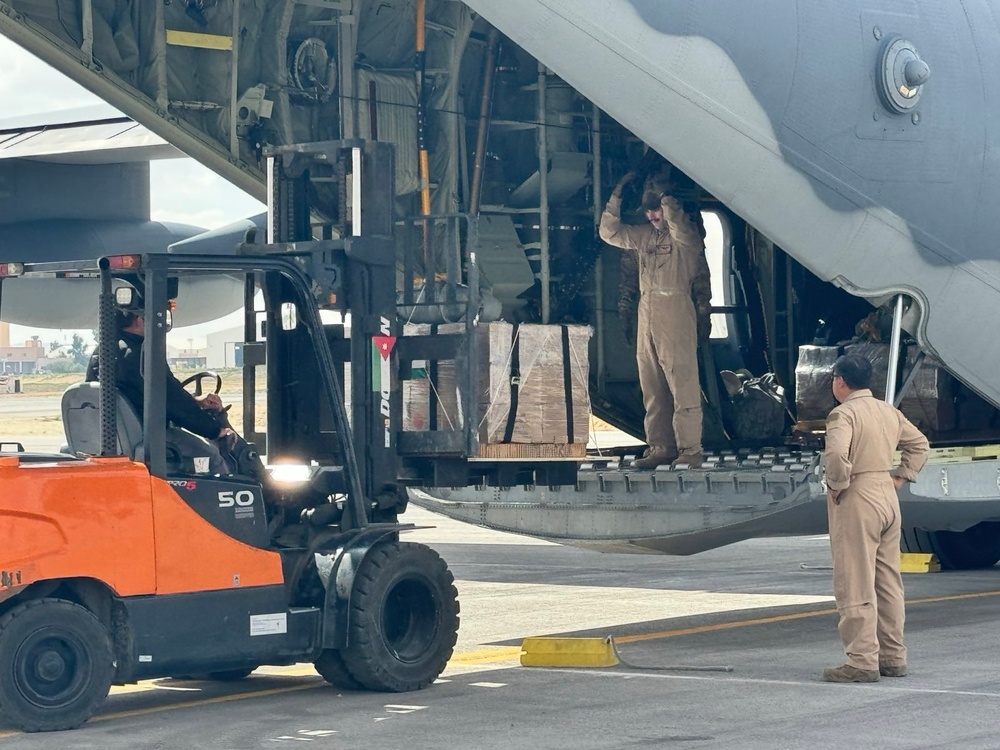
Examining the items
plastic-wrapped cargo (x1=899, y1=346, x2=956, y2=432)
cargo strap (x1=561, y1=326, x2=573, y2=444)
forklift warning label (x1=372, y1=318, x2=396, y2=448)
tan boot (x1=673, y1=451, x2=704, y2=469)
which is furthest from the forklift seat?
plastic-wrapped cargo (x1=899, y1=346, x2=956, y2=432)

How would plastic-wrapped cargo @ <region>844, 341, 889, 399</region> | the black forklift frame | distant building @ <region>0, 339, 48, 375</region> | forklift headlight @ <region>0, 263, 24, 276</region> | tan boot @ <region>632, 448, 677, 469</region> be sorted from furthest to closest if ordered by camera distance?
distant building @ <region>0, 339, 48, 375</region>, tan boot @ <region>632, 448, 677, 469</region>, plastic-wrapped cargo @ <region>844, 341, 889, 399</region>, forklift headlight @ <region>0, 263, 24, 276</region>, the black forklift frame

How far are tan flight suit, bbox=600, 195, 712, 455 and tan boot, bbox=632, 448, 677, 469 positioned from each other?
27 mm

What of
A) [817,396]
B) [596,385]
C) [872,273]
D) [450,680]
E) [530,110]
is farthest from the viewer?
[596,385]

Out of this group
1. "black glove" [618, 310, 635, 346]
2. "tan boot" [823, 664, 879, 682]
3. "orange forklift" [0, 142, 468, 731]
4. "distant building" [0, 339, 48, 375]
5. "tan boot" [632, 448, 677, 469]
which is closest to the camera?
"orange forklift" [0, 142, 468, 731]

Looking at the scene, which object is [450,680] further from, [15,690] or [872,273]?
[872,273]

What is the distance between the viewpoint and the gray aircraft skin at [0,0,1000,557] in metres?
9.81

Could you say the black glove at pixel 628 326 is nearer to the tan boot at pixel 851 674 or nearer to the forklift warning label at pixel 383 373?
the forklift warning label at pixel 383 373

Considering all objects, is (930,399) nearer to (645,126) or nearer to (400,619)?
(645,126)

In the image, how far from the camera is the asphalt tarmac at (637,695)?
7.03 meters

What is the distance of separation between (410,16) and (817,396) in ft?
12.9

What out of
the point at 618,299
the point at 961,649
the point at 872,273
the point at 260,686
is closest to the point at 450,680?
the point at 260,686

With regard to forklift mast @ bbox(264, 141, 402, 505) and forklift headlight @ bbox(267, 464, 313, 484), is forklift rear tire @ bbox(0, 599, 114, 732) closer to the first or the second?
forklift headlight @ bbox(267, 464, 313, 484)

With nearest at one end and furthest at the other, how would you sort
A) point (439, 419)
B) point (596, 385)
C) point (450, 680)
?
1. point (450, 680)
2. point (439, 419)
3. point (596, 385)

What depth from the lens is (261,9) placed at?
1149 cm
